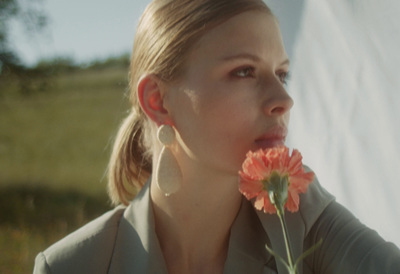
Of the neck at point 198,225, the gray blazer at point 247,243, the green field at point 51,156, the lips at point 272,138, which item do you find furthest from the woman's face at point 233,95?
the green field at point 51,156

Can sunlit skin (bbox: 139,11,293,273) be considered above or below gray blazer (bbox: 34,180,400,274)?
above

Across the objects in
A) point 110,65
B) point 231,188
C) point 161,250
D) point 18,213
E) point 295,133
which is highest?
point 110,65

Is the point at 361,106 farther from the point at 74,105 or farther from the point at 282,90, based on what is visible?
the point at 74,105

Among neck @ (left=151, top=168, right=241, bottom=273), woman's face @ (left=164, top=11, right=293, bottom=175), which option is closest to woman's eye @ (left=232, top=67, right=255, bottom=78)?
woman's face @ (left=164, top=11, right=293, bottom=175)

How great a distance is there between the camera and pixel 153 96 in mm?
1181

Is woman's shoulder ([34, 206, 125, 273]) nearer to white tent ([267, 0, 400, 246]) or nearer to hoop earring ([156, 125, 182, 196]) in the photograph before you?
hoop earring ([156, 125, 182, 196])

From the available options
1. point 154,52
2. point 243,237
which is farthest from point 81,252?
point 154,52

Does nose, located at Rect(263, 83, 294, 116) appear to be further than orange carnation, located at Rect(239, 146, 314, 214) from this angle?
Yes

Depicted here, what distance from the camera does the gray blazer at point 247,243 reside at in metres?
1.02

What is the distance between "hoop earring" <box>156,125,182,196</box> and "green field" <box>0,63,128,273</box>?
1935mm

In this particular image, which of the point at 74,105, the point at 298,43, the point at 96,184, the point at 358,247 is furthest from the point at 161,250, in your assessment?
the point at 74,105

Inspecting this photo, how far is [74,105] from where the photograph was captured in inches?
215

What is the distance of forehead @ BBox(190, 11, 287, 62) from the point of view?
41.1 inches

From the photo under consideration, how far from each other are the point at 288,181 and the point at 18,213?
347cm
